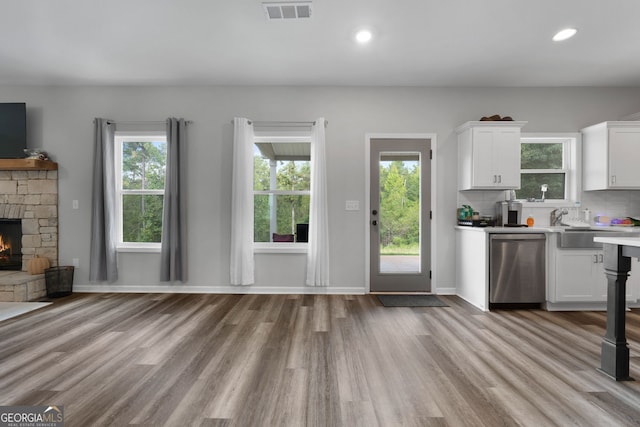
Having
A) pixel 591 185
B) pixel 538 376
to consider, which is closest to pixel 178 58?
pixel 538 376

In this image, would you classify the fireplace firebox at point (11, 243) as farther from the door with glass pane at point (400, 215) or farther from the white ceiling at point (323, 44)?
the door with glass pane at point (400, 215)

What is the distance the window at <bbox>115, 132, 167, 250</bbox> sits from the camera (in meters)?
4.45

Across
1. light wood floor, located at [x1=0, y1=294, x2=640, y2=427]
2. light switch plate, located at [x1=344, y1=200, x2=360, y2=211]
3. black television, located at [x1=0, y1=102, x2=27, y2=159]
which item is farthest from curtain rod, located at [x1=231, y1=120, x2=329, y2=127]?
black television, located at [x1=0, y1=102, x2=27, y2=159]

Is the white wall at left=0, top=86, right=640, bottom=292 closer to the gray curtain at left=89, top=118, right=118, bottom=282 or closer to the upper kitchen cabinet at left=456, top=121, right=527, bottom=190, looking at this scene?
the gray curtain at left=89, top=118, right=118, bottom=282

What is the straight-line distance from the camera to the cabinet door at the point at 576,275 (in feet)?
11.7

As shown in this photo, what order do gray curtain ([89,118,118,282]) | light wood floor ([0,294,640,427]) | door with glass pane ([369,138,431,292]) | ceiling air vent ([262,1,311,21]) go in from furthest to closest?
door with glass pane ([369,138,431,292]), gray curtain ([89,118,118,282]), ceiling air vent ([262,1,311,21]), light wood floor ([0,294,640,427])

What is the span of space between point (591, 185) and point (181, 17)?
509 centimetres

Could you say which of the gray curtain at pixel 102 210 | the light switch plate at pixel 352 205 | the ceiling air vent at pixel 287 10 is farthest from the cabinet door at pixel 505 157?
the gray curtain at pixel 102 210

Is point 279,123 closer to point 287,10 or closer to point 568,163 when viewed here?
point 287,10

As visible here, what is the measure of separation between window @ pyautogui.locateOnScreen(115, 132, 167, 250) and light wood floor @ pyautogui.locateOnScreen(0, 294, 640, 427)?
3.88 feet

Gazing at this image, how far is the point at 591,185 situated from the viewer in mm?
4129

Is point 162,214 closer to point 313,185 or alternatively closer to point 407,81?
point 313,185

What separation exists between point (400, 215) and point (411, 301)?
3.73ft

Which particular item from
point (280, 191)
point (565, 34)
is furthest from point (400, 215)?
point (565, 34)
